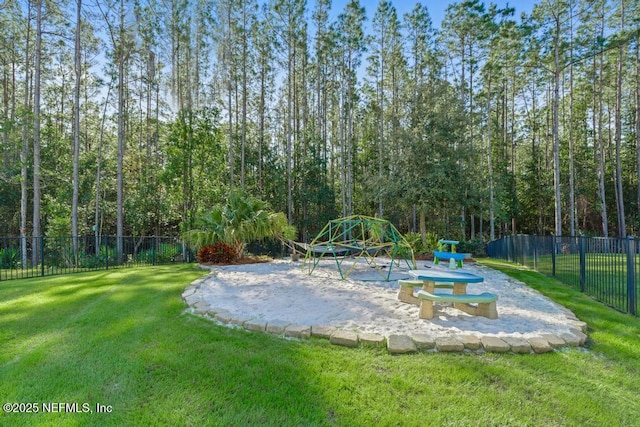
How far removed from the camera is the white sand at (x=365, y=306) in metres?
3.49

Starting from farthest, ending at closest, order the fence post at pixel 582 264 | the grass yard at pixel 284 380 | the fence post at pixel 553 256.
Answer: the fence post at pixel 553 256
the fence post at pixel 582 264
the grass yard at pixel 284 380

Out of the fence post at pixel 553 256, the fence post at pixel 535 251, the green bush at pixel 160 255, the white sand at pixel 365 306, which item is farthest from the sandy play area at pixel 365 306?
the green bush at pixel 160 255

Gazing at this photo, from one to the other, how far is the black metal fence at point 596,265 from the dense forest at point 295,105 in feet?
16.1

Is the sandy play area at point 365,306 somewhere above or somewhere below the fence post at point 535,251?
below

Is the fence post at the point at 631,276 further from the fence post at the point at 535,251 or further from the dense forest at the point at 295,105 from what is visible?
the dense forest at the point at 295,105

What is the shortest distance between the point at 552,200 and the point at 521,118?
6.25 metres

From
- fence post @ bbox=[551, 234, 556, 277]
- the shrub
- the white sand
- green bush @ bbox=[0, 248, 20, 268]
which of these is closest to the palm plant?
the shrub

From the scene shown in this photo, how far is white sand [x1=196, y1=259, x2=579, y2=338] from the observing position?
3494 millimetres

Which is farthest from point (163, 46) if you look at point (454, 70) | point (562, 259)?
point (562, 259)

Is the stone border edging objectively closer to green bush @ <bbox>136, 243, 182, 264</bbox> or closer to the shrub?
the shrub

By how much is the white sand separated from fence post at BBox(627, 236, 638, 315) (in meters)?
0.76

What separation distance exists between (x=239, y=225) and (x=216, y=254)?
3.25 feet

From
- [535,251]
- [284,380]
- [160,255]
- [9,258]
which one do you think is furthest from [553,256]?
[9,258]

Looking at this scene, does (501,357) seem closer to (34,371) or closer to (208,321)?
(208,321)
